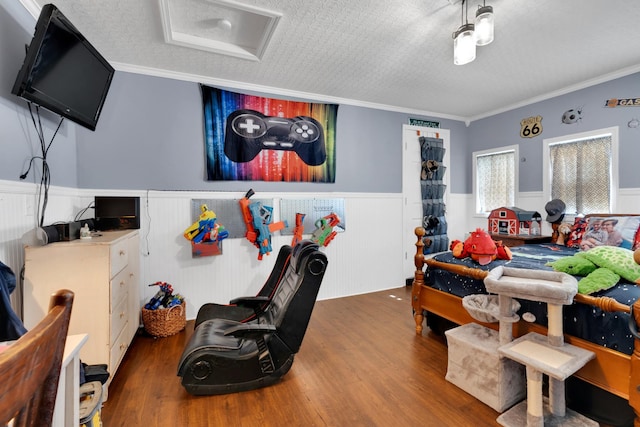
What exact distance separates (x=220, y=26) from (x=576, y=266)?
313cm

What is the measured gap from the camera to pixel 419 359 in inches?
91.0

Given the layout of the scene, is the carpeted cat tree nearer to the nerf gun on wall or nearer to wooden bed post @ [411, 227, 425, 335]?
wooden bed post @ [411, 227, 425, 335]

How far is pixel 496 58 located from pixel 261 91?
8.10ft

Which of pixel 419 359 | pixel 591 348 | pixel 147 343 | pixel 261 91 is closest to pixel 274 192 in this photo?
pixel 261 91

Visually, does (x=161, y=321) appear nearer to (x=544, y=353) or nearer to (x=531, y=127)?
(x=544, y=353)

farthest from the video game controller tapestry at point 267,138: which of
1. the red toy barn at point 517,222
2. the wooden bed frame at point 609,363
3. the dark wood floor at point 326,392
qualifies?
the red toy barn at point 517,222

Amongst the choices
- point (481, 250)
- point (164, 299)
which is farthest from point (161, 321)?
point (481, 250)

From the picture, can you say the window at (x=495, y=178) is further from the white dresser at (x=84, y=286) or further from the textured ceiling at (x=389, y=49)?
the white dresser at (x=84, y=286)

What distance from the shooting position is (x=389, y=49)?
8.66 ft

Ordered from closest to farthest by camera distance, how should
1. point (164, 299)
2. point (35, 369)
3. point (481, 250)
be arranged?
point (35, 369) < point (481, 250) < point (164, 299)

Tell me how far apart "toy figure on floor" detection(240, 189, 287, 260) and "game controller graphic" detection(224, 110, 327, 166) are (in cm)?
50

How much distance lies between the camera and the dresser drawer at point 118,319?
1879 millimetres

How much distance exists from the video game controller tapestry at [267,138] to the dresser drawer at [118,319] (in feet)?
5.00

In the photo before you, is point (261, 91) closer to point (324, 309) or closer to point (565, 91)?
point (324, 309)
